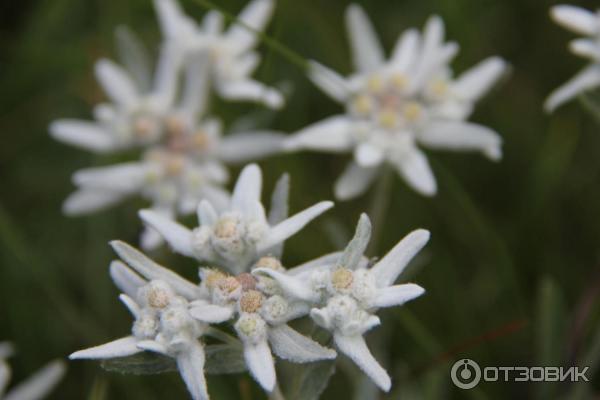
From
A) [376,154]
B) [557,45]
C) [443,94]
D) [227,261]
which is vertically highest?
[557,45]

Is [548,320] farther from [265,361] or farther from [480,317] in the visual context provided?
[265,361]

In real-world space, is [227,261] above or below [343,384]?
above

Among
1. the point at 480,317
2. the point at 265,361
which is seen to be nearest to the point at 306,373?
the point at 265,361

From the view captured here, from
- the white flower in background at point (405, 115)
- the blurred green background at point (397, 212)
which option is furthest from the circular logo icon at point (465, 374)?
the white flower in background at point (405, 115)

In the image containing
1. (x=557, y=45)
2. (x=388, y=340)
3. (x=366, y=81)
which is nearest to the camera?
(x=366, y=81)

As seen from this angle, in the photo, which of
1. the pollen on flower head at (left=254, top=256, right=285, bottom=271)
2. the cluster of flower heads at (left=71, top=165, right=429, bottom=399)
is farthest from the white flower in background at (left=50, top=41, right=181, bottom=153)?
the pollen on flower head at (left=254, top=256, right=285, bottom=271)

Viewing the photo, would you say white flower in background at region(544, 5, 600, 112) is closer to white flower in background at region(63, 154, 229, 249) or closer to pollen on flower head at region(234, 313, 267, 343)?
white flower in background at region(63, 154, 229, 249)
